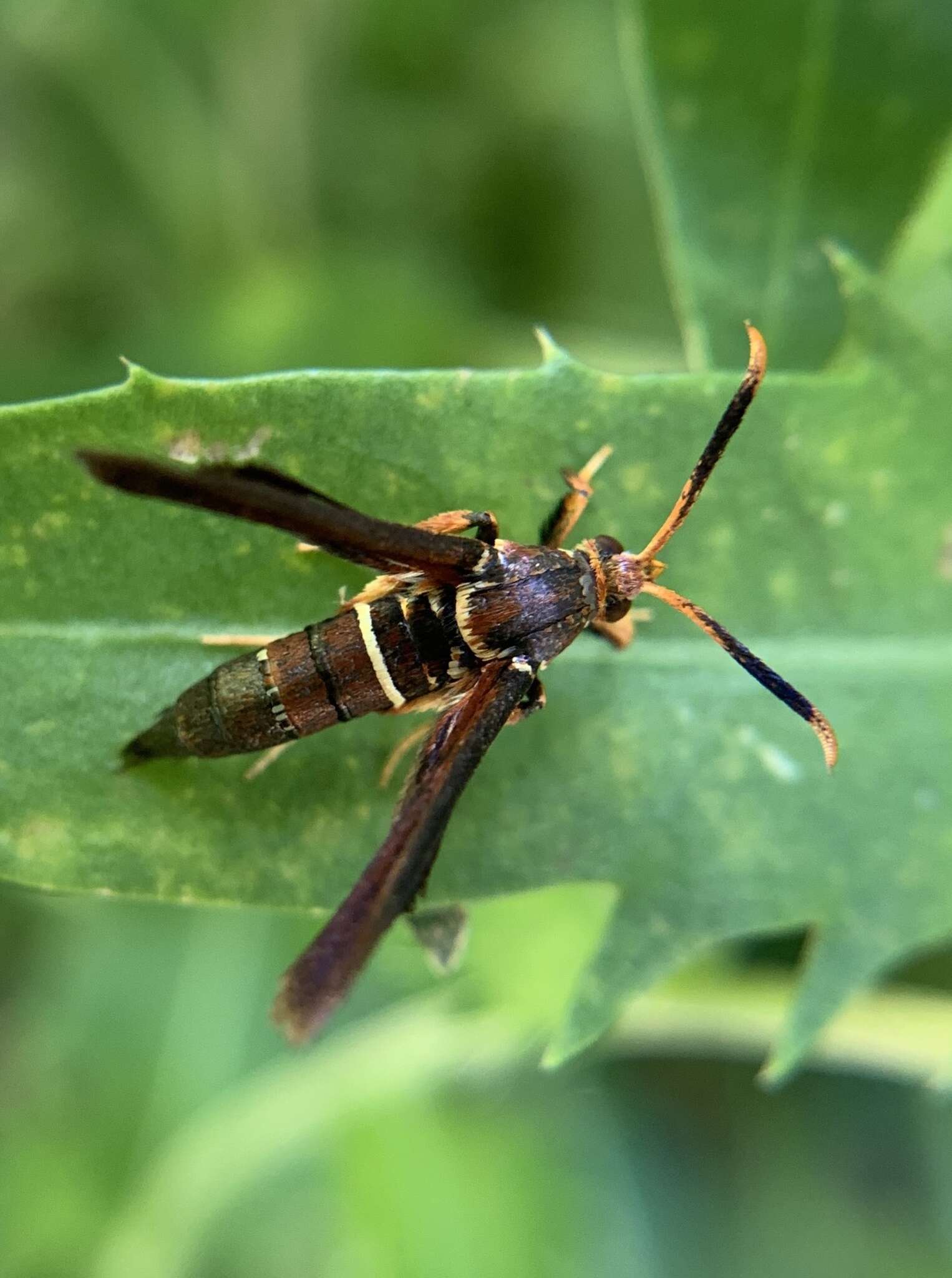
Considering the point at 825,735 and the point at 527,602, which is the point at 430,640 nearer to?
the point at 527,602

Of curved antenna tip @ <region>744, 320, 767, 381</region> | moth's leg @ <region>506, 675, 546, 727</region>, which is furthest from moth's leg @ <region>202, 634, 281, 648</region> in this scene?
curved antenna tip @ <region>744, 320, 767, 381</region>

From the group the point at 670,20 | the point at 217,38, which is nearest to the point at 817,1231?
the point at 670,20

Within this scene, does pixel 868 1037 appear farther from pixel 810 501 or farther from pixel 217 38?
pixel 217 38

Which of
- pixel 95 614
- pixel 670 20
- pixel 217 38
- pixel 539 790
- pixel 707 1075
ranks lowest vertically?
pixel 707 1075

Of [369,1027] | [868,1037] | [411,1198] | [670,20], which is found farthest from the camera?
[411,1198]

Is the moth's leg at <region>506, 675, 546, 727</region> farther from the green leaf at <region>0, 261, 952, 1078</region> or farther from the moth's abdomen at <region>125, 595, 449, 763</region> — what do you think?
the moth's abdomen at <region>125, 595, 449, 763</region>

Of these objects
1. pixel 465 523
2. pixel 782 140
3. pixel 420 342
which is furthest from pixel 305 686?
pixel 420 342
